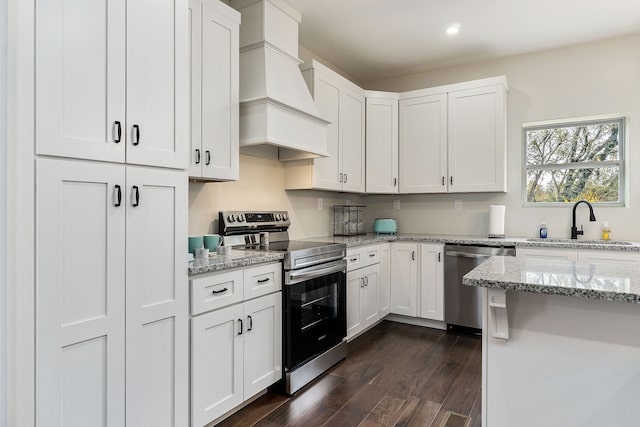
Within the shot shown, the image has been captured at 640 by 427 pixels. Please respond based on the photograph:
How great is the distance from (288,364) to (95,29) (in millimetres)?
2024

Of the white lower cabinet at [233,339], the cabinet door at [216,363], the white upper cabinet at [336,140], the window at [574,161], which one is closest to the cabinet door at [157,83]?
the white lower cabinet at [233,339]

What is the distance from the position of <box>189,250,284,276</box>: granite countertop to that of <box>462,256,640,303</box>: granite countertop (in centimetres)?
120

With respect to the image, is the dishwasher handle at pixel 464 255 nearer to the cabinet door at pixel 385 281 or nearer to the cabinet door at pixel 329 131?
the cabinet door at pixel 385 281

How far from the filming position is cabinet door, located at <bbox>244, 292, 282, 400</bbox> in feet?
7.17

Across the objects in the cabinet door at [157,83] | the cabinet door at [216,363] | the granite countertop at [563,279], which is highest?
the cabinet door at [157,83]

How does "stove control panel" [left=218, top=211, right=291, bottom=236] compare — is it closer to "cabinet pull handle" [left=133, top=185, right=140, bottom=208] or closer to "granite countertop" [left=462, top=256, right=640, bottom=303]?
"cabinet pull handle" [left=133, top=185, right=140, bottom=208]

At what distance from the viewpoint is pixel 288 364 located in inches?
94.4

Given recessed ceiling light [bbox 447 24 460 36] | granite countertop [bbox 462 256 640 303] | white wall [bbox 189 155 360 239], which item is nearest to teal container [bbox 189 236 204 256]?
white wall [bbox 189 155 360 239]

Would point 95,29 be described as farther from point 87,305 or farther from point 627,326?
point 627,326

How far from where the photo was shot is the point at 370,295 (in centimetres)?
358

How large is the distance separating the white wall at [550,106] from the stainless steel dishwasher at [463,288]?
0.70 metres

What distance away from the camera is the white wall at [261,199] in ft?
8.65

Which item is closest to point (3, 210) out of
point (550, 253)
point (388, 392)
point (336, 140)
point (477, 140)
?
point (388, 392)

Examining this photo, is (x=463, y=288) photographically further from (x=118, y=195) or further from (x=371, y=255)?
(x=118, y=195)
